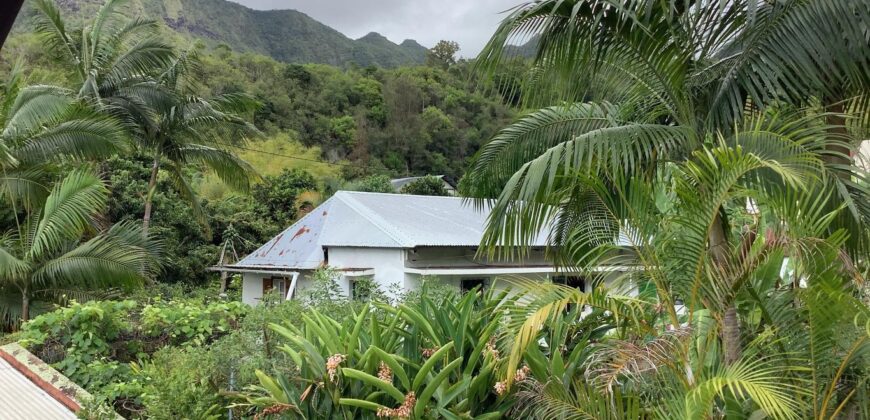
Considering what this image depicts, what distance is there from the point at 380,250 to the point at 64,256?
7177 mm

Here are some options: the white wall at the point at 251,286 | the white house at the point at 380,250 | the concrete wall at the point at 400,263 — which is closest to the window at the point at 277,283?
the white house at the point at 380,250

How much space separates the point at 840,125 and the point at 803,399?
7.66ft

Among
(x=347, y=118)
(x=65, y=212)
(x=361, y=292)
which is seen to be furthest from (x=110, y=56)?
(x=347, y=118)

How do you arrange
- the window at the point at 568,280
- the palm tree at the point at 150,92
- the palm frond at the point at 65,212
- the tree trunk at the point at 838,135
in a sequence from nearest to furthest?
the tree trunk at the point at 838,135 < the window at the point at 568,280 < the palm frond at the point at 65,212 < the palm tree at the point at 150,92

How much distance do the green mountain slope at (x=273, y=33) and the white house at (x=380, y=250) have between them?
68.2 m

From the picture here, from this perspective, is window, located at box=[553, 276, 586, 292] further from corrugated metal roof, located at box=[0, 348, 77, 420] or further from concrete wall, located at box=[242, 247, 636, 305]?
corrugated metal roof, located at box=[0, 348, 77, 420]

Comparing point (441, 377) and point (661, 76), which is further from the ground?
point (661, 76)

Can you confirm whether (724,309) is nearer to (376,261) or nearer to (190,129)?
(376,261)

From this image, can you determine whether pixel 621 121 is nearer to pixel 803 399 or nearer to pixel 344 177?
pixel 803 399

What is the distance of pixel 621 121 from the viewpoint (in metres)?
6.15

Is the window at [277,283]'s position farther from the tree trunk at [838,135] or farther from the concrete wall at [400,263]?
the tree trunk at [838,135]

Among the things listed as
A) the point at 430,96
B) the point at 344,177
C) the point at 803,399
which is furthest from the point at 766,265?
the point at 430,96

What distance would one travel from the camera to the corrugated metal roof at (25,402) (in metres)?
6.38

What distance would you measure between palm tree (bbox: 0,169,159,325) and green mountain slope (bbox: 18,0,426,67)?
75.2m
